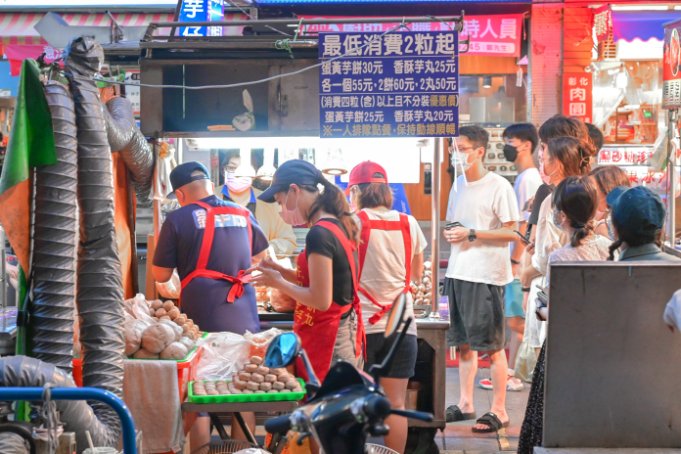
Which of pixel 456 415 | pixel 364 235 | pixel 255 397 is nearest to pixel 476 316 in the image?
pixel 456 415

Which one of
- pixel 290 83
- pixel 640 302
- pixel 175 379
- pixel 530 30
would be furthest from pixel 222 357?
pixel 530 30

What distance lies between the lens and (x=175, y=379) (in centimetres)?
564

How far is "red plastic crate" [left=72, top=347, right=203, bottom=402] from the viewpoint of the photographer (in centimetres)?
543

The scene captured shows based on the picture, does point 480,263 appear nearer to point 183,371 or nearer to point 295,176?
point 295,176

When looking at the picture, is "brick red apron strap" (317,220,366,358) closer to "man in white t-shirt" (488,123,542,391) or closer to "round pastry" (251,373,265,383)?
"round pastry" (251,373,265,383)

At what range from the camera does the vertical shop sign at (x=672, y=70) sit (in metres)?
8.84

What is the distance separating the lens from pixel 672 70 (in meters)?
9.00

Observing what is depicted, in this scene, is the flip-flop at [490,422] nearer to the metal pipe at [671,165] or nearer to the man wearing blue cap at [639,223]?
the metal pipe at [671,165]

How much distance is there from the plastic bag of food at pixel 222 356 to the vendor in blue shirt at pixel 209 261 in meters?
0.43

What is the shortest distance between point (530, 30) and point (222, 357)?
8196 mm

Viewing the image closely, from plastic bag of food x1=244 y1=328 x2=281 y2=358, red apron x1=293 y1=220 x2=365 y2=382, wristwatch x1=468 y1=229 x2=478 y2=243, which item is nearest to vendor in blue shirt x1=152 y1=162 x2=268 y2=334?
plastic bag of food x1=244 y1=328 x2=281 y2=358

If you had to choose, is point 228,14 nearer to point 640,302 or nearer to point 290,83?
point 290,83

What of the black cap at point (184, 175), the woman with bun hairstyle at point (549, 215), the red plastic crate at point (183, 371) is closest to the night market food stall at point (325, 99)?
the black cap at point (184, 175)

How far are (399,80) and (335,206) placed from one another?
1529mm
